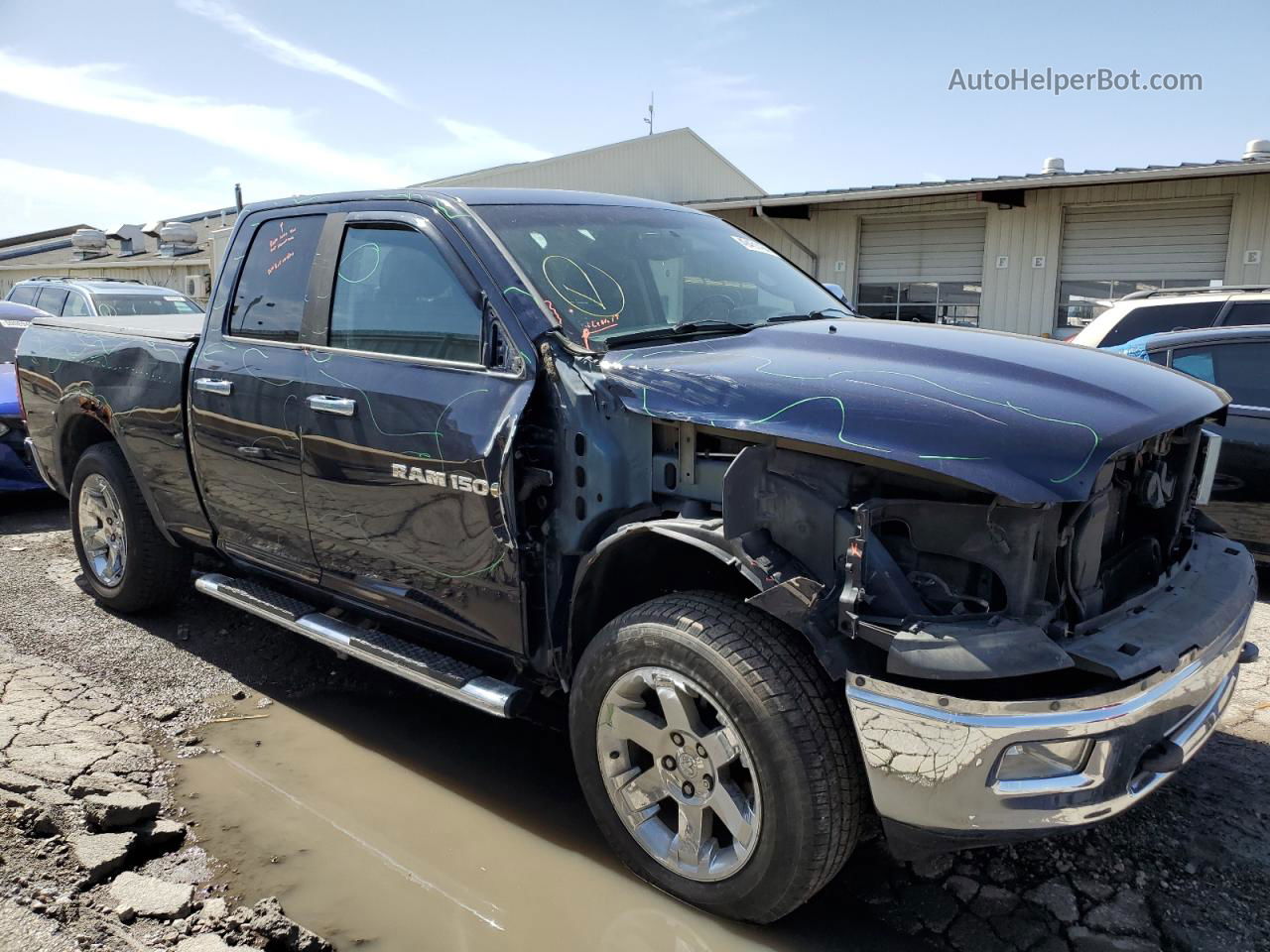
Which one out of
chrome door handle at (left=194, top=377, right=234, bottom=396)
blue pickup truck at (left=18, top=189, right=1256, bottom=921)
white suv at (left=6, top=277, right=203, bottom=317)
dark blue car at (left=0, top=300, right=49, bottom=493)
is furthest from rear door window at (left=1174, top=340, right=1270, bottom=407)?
white suv at (left=6, top=277, right=203, bottom=317)

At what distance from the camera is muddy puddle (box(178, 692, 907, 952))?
2.62 metres

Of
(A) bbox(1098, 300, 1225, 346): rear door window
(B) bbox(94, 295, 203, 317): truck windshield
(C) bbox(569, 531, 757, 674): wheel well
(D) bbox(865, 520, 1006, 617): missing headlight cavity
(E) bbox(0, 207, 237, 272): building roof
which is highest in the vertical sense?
(E) bbox(0, 207, 237, 272): building roof

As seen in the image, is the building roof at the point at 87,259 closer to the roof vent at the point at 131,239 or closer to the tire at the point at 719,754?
the roof vent at the point at 131,239

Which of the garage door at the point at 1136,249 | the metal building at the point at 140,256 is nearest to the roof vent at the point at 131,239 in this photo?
the metal building at the point at 140,256

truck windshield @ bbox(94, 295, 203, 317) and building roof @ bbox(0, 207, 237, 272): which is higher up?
building roof @ bbox(0, 207, 237, 272)

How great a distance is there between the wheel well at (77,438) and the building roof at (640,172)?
14274 mm

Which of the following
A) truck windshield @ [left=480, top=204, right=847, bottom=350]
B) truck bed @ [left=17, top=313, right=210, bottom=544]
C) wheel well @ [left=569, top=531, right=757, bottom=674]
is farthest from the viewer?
truck bed @ [left=17, top=313, right=210, bottom=544]

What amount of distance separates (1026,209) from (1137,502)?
41.8ft

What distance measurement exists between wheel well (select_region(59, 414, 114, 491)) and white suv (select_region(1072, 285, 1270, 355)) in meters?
6.29

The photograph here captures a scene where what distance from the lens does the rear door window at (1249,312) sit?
260 inches

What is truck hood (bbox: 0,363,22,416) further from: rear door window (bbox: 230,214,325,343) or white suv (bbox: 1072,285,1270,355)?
white suv (bbox: 1072,285,1270,355)

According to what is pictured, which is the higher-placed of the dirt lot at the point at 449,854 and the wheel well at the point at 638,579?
the wheel well at the point at 638,579

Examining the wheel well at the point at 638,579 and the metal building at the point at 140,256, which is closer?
the wheel well at the point at 638,579

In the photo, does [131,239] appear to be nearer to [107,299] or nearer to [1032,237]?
[107,299]
